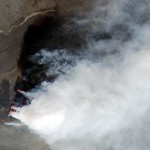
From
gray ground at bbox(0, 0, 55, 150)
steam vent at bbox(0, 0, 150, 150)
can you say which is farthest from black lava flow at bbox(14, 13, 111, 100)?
gray ground at bbox(0, 0, 55, 150)

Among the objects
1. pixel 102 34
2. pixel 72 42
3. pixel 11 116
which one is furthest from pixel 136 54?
pixel 11 116

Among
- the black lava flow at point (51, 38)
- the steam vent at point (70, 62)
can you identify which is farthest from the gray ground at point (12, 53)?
the black lava flow at point (51, 38)

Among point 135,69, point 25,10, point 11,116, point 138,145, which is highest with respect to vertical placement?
point 25,10

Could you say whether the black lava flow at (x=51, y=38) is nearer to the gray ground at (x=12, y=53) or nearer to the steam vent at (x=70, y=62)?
the steam vent at (x=70, y=62)

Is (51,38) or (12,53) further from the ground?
(51,38)

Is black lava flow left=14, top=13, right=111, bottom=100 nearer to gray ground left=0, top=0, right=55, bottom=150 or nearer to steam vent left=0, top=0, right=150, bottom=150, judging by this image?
steam vent left=0, top=0, right=150, bottom=150

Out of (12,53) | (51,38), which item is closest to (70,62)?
(51,38)

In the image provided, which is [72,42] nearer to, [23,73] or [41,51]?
[41,51]

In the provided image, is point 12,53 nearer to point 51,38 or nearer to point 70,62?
point 51,38
